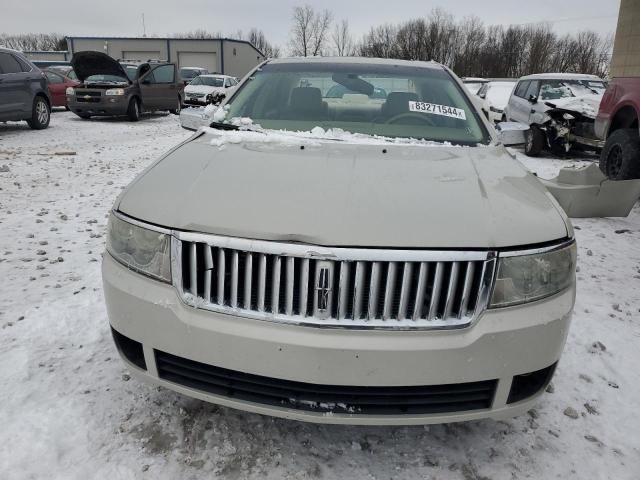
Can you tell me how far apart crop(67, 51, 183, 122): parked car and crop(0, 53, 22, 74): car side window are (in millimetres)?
2840

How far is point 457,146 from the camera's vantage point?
8.63ft

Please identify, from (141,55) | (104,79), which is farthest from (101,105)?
(141,55)

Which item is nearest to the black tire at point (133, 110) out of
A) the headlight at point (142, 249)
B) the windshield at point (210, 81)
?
the windshield at point (210, 81)

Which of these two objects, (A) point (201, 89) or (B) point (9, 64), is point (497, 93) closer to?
(A) point (201, 89)

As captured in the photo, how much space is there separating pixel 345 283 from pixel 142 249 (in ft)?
2.65

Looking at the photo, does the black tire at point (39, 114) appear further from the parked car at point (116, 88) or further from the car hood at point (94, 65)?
the car hood at point (94, 65)

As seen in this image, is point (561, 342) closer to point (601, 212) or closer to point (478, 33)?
point (601, 212)

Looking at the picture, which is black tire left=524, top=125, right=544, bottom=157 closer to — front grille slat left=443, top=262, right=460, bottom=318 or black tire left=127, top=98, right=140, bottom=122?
front grille slat left=443, top=262, right=460, bottom=318

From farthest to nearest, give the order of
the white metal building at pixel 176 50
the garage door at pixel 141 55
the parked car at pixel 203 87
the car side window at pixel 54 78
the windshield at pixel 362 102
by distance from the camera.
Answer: the garage door at pixel 141 55 → the white metal building at pixel 176 50 → the parked car at pixel 203 87 → the car side window at pixel 54 78 → the windshield at pixel 362 102

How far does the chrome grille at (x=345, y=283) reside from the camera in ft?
5.39

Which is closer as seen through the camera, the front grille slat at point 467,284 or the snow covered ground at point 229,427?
the front grille slat at point 467,284

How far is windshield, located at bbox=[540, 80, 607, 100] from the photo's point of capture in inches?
399

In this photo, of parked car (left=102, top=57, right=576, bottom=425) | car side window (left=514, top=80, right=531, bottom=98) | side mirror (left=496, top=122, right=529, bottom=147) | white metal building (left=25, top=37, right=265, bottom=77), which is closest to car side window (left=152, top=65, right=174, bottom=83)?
car side window (left=514, top=80, right=531, bottom=98)

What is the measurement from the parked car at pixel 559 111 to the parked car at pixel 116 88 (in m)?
10.2
